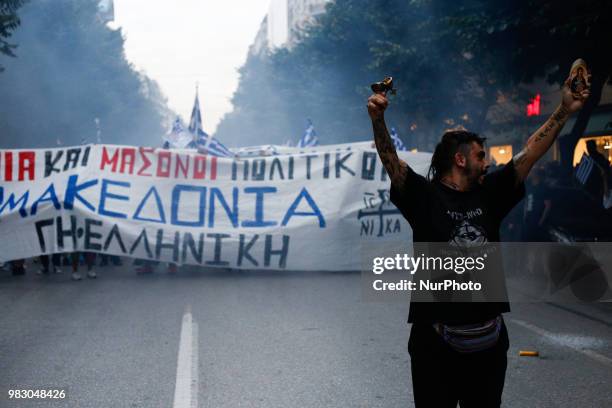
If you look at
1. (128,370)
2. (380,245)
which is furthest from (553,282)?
(128,370)

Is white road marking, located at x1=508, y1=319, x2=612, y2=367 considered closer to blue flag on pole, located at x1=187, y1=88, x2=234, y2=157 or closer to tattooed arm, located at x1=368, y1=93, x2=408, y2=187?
tattooed arm, located at x1=368, y1=93, x2=408, y2=187

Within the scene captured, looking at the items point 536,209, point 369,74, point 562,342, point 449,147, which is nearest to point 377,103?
point 449,147

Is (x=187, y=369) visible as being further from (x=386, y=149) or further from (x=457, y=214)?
(x=457, y=214)

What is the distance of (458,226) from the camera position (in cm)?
313

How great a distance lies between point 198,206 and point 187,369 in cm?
698

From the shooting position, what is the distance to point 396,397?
518 cm

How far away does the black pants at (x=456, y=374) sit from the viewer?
3035mm

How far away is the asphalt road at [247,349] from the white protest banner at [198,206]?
65.1 inches

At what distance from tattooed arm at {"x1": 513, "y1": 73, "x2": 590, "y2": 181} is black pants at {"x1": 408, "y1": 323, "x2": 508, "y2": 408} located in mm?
786

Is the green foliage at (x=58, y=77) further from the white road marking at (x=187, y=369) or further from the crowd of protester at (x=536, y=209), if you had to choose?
the white road marking at (x=187, y=369)

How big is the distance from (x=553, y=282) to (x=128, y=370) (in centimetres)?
634

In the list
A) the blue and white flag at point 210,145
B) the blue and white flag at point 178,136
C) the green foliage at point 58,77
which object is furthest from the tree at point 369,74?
the green foliage at point 58,77

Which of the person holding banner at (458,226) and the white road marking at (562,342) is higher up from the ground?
the person holding banner at (458,226)

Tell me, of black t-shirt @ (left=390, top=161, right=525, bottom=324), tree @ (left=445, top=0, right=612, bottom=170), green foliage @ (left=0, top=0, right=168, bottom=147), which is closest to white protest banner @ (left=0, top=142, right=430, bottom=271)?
tree @ (left=445, top=0, right=612, bottom=170)
